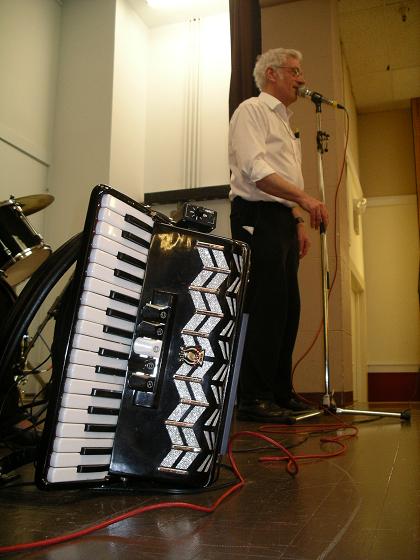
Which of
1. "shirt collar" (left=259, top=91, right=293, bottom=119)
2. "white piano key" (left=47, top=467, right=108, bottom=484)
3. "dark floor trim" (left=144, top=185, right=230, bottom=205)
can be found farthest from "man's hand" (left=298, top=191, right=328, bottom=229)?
"dark floor trim" (left=144, top=185, right=230, bottom=205)

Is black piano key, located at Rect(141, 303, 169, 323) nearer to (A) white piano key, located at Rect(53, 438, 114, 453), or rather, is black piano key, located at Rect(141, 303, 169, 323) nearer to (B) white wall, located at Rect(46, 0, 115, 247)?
(A) white piano key, located at Rect(53, 438, 114, 453)

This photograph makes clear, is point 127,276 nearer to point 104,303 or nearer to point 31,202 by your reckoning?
point 104,303

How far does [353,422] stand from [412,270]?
309 centimetres

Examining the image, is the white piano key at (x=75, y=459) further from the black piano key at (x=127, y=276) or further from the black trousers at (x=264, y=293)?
the black trousers at (x=264, y=293)

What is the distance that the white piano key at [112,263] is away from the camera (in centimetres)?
79

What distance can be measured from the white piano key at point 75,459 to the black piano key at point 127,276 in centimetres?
27

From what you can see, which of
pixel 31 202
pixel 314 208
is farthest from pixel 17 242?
pixel 314 208

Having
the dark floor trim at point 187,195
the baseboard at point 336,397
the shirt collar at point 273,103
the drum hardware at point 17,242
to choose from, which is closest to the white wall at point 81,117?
the dark floor trim at point 187,195

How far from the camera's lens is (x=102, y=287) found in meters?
0.80

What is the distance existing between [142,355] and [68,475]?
0.21m

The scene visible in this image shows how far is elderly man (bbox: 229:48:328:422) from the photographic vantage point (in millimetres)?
1868

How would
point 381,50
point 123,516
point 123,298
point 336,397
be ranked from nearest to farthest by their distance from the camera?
point 123,516
point 123,298
point 336,397
point 381,50

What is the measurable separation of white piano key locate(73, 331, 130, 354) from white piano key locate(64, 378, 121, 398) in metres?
0.05

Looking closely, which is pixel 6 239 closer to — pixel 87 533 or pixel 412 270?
pixel 87 533
